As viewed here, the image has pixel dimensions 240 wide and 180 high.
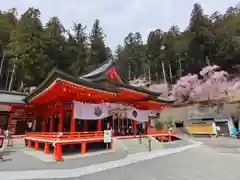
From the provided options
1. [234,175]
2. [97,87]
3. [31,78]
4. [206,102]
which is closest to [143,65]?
[206,102]

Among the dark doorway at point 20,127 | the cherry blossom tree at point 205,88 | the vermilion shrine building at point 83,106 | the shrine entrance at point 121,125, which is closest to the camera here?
the vermilion shrine building at point 83,106

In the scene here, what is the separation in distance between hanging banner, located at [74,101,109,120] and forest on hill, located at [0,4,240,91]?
616 inches

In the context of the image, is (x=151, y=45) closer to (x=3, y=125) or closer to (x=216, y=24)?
(x=216, y=24)

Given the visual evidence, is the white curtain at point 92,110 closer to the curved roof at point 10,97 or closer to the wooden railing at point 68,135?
the wooden railing at point 68,135

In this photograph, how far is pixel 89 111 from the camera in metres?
13.3

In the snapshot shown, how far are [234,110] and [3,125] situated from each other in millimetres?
25791

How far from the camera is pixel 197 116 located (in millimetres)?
29031

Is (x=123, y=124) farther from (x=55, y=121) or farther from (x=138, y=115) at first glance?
(x=55, y=121)

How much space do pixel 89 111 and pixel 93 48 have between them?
43.8 m

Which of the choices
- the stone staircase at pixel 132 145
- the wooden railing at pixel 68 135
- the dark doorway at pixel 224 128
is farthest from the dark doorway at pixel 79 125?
the dark doorway at pixel 224 128

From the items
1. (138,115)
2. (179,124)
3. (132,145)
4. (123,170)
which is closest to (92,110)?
(132,145)

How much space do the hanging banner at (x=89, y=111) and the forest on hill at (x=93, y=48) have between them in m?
15.7

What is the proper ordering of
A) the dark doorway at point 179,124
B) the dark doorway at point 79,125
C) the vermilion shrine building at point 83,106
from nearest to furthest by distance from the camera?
1. the vermilion shrine building at point 83,106
2. the dark doorway at point 79,125
3. the dark doorway at point 179,124

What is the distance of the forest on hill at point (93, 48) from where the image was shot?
31.6 m
